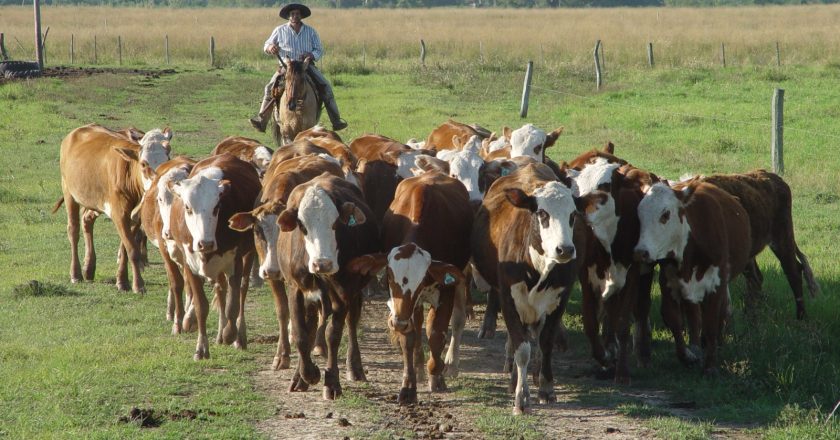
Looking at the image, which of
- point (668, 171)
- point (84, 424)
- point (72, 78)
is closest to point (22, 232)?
point (84, 424)

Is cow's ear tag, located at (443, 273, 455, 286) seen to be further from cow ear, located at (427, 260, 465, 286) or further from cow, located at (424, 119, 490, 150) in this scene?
cow, located at (424, 119, 490, 150)

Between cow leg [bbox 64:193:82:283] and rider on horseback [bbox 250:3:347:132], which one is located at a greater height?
rider on horseback [bbox 250:3:347:132]

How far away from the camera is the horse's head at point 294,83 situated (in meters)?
14.7

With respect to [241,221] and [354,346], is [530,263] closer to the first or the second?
[354,346]

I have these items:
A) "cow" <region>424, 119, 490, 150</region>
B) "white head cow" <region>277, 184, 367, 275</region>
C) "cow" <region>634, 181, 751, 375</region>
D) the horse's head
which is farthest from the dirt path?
the horse's head

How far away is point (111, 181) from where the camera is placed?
11.6 m

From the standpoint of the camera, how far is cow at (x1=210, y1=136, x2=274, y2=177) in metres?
11.1

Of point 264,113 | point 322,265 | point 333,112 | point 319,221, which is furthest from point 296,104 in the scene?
point 322,265

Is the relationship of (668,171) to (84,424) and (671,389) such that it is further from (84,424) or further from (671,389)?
(84,424)

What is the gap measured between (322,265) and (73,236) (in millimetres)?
5702

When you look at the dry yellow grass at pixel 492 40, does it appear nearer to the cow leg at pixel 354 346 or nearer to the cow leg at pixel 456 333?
the cow leg at pixel 456 333

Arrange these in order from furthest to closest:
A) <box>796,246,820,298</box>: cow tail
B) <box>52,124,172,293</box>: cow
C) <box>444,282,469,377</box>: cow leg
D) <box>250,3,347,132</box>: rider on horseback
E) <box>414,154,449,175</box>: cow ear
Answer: <box>250,3,347,132</box>: rider on horseback < <box>52,124,172,293</box>: cow < <box>796,246,820,298</box>: cow tail < <box>414,154,449,175</box>: cow ear < <box>444,282,469,377</box>: cow leg

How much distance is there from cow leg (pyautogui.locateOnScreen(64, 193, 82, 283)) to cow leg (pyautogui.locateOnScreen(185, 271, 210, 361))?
328 centimetres

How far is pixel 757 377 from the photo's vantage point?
8148 mm
